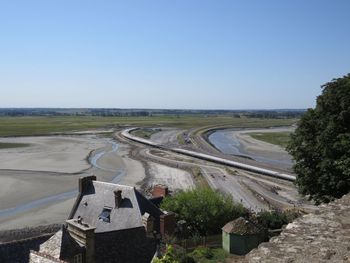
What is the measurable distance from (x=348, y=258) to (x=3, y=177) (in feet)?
205

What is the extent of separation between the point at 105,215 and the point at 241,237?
8.38 meters

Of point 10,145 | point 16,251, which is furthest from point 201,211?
point 10,145

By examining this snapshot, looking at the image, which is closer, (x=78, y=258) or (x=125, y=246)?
(x=78, y=258)

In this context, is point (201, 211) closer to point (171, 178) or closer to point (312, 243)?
point (312, 243)

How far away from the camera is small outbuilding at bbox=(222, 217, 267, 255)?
27547mm

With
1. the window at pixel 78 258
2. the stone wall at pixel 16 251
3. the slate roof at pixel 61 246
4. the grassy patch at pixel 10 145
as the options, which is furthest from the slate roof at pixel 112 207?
the grassy patch at pixel 10 145

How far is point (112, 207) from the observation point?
2684 cm

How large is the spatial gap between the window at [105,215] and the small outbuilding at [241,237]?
7283mm

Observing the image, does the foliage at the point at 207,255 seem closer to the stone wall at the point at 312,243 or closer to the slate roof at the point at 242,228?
the slate roof at the point at 242,228

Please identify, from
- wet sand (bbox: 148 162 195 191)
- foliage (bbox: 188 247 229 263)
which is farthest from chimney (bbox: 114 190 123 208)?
wet sand (bbox: 148 162 195 191)

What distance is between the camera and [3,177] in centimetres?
6253

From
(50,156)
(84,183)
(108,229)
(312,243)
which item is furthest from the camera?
(50,156)

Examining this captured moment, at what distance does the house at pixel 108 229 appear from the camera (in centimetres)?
1972

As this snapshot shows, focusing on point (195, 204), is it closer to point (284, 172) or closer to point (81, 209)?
point (81, 209)
